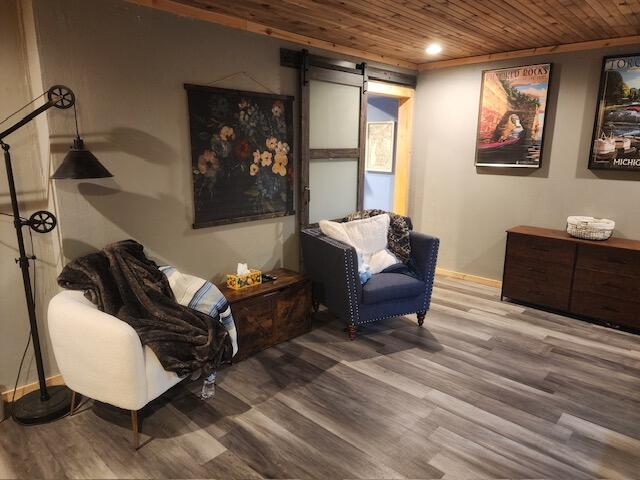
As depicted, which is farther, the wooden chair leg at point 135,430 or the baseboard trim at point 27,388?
the baseboard trim at point 27,388

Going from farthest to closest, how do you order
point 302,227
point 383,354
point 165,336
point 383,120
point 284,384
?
point 383,120, point 302,227, point 383,354, point 284,384, point 165,336

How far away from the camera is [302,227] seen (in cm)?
A: 386

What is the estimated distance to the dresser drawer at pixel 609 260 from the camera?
3.46m

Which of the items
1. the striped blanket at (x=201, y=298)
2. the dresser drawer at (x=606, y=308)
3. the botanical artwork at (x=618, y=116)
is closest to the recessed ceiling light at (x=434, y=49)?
the botanical artwork at (x=618, y=116)

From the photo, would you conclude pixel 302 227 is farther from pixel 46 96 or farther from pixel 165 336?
pixel 46 96

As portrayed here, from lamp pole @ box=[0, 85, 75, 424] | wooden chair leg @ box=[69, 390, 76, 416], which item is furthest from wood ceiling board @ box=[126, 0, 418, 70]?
wooden chair leg @ box=[69, 390, 76, 416]

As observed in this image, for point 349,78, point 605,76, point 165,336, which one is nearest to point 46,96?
point 165,336

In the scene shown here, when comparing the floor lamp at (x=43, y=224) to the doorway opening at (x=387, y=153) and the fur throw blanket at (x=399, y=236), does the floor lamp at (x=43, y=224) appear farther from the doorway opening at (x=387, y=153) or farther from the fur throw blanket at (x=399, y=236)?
the doorway opening at (x=387, y=153)

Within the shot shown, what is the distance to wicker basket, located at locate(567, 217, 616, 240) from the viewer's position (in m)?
3.65

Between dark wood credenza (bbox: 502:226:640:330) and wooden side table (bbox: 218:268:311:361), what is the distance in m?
2.06

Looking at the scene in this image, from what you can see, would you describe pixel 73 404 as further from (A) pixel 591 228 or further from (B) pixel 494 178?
(B) pixel 494 178

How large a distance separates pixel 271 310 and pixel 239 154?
119 centimetres

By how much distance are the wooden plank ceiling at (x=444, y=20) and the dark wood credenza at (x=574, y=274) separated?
5.52 feet

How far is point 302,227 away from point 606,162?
8.97ft
